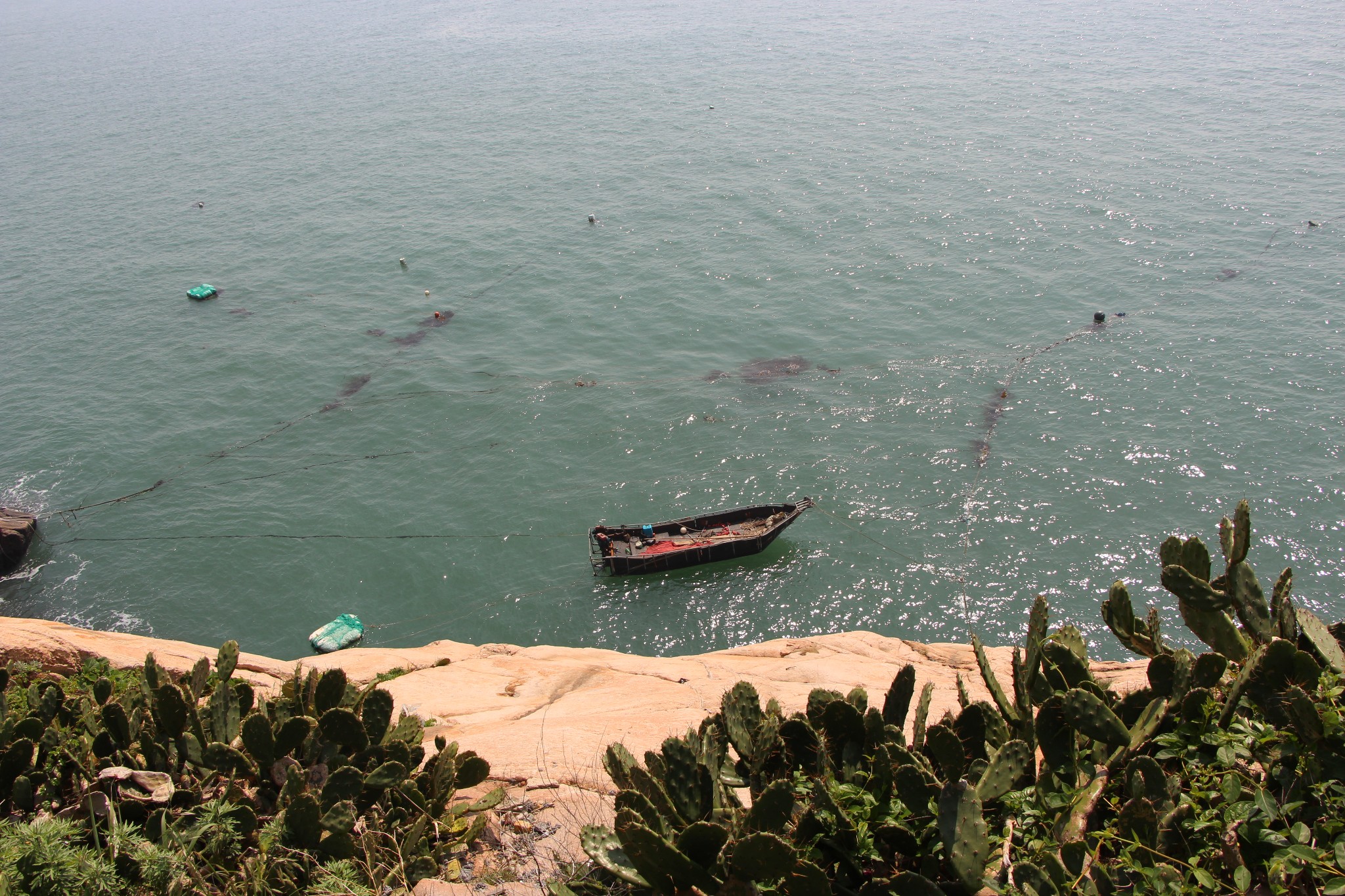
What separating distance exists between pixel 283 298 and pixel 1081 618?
42499mm

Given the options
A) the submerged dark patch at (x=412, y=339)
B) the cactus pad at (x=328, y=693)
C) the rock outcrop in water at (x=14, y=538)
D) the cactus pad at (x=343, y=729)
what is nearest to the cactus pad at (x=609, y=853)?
the cactus pad at (x=343, y=729)

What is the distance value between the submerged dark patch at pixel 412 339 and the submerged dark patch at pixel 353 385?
3330 millimetres

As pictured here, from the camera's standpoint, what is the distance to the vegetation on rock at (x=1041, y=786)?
673cm

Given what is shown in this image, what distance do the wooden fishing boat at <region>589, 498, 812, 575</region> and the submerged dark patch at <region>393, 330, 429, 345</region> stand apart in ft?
60.2

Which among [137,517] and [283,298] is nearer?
[137,517]

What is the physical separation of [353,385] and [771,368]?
1919 centimetres

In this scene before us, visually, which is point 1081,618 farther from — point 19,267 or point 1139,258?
point 19,267

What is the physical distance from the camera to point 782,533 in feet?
99.3

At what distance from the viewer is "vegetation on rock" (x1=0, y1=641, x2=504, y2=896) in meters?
7.95

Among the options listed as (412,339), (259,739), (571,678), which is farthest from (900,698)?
(412,339)

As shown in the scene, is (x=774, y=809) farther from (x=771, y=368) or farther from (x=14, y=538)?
(x=14, y=538)

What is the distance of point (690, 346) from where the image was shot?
1640 inches

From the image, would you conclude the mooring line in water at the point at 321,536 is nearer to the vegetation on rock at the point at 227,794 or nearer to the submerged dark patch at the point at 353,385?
the submerged dark patch at the point at 353,385

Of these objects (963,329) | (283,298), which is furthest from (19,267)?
(963,329)
